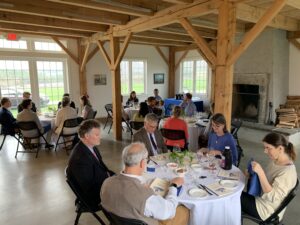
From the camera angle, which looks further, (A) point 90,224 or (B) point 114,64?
(B) point 114,64

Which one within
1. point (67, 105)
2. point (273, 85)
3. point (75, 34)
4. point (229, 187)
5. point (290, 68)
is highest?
point (75, 34)

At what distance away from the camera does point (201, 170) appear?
7.99 ft

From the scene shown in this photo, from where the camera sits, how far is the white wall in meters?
9.23

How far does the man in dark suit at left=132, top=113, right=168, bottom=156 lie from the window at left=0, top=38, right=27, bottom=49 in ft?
20.9

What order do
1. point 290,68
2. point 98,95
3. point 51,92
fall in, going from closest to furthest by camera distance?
point 290,68 < point 51,92 < point 98,95

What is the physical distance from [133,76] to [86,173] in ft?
28.3

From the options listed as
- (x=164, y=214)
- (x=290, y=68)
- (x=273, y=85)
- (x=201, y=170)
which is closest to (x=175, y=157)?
(x=201, y=170)

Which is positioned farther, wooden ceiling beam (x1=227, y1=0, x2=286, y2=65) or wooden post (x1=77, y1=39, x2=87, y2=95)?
wooden post (x1=77, y1=39, x2=87, y2=95)

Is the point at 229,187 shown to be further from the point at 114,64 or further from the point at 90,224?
the point at 114,64

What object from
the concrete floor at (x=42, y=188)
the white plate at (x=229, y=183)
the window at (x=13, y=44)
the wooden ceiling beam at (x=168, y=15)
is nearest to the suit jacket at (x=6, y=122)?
the concrete floor at (x=42, y=188)

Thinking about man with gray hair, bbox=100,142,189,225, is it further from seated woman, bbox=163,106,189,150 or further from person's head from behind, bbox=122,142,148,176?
seated woman, bbox=163,106,189,150

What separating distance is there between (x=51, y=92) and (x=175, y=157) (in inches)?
279

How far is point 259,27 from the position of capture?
330 cm

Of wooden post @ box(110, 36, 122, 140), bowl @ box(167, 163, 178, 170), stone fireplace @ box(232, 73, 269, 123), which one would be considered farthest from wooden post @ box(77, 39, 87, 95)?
bowl @ box(167, 163, 178, 170)
